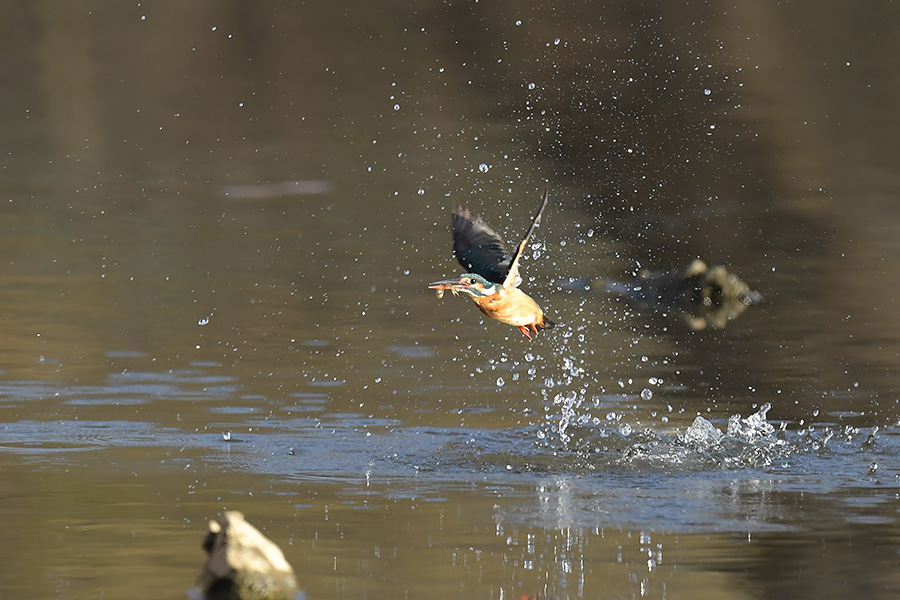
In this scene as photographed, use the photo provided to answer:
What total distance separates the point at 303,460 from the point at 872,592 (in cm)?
262

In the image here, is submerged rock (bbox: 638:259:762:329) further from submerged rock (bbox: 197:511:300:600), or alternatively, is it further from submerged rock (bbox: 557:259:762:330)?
submerged rock (bbox: 197:511:300:600)

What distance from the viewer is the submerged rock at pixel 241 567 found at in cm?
436

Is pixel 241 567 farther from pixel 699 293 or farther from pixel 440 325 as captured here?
pixel 699 293

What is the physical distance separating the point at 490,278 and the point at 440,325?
2.95 metres

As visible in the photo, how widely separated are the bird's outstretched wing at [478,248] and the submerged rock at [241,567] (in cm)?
222

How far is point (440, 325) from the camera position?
9.39 meters

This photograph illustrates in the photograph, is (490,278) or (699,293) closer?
(490,278)

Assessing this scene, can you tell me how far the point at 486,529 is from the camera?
5.36m

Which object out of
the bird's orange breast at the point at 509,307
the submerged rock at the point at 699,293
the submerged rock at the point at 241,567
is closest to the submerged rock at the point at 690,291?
the submerged rock at the point at 699,293

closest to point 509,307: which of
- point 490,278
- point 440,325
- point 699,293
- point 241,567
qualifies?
point 490,278

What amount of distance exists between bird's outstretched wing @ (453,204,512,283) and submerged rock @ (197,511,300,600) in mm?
2220

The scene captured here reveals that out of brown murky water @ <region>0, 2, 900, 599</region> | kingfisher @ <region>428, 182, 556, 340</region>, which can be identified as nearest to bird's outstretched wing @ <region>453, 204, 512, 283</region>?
kingfisher @ <region>428, 182, 556, 340</region>

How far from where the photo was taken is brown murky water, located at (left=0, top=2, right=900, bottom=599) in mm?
5258

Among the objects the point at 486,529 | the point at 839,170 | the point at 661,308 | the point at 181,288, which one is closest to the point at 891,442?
the point at 486,529
